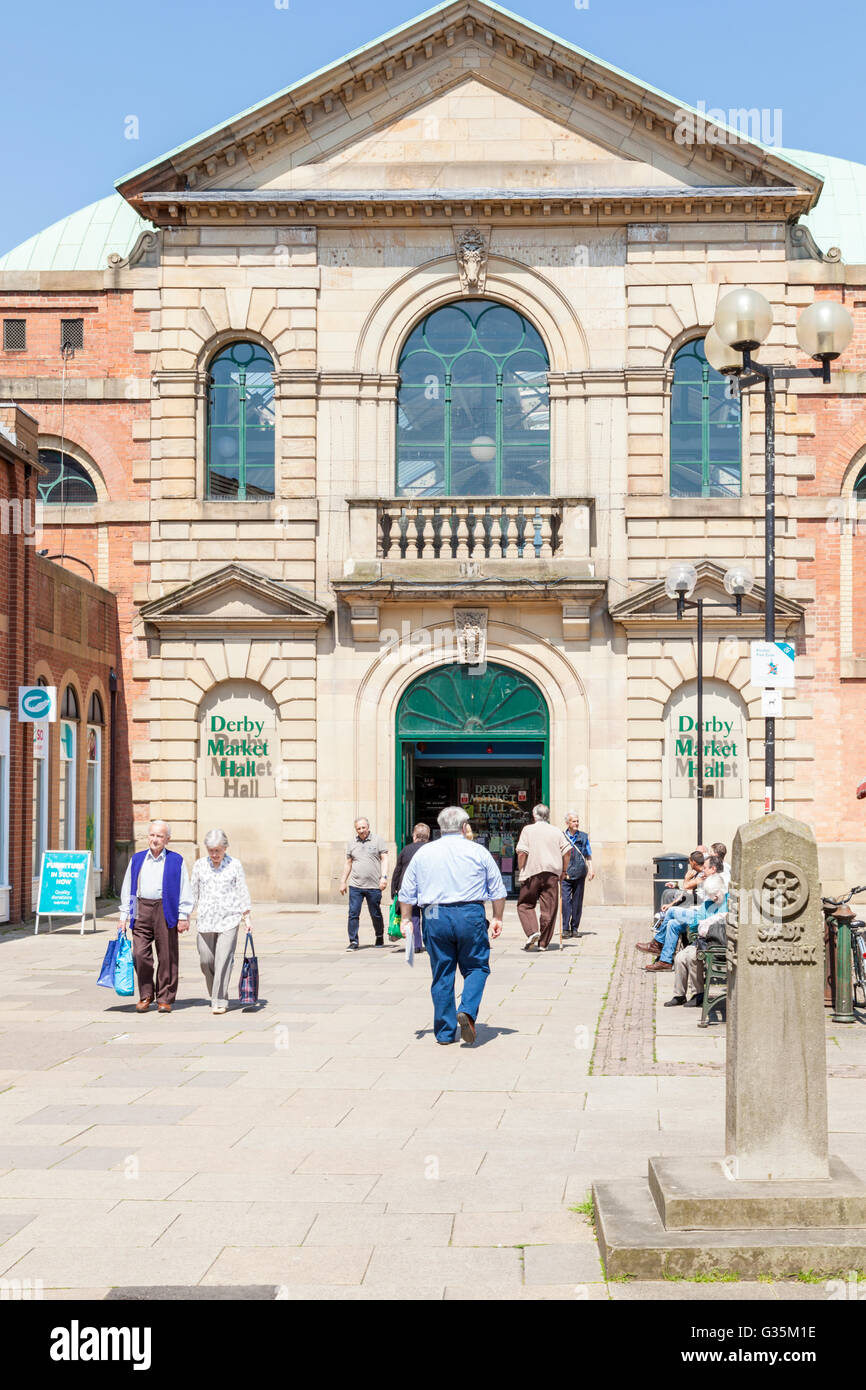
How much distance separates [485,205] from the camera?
86.4 ft

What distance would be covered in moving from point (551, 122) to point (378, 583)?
27.3 ft

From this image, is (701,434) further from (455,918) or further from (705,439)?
(455,918)

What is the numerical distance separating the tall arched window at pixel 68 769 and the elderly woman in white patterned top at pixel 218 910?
36.5ft

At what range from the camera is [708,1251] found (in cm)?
652

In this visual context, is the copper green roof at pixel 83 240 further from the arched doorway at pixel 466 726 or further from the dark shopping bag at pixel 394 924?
the dark shopping bag at pixel 394 924

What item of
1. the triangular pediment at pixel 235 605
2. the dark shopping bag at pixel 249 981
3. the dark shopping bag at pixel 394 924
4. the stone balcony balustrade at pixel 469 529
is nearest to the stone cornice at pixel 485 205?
the stone balcony balustrade at pixel 469 529

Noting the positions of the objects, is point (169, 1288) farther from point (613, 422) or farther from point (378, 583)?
point (613, 422)

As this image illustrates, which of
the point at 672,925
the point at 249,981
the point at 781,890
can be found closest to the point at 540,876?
the point at 672,925

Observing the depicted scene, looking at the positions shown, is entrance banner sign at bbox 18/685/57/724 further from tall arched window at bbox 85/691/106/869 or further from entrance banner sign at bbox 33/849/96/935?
tall arched window at bbox 85/691/106/869

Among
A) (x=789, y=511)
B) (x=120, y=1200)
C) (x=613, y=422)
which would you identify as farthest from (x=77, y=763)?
(x=120, y=1200)

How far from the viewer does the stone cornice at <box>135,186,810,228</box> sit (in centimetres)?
2611

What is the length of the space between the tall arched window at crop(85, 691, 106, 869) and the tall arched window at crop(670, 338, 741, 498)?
10320 mm

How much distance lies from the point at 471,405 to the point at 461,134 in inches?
178

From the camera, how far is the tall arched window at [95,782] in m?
26.4
